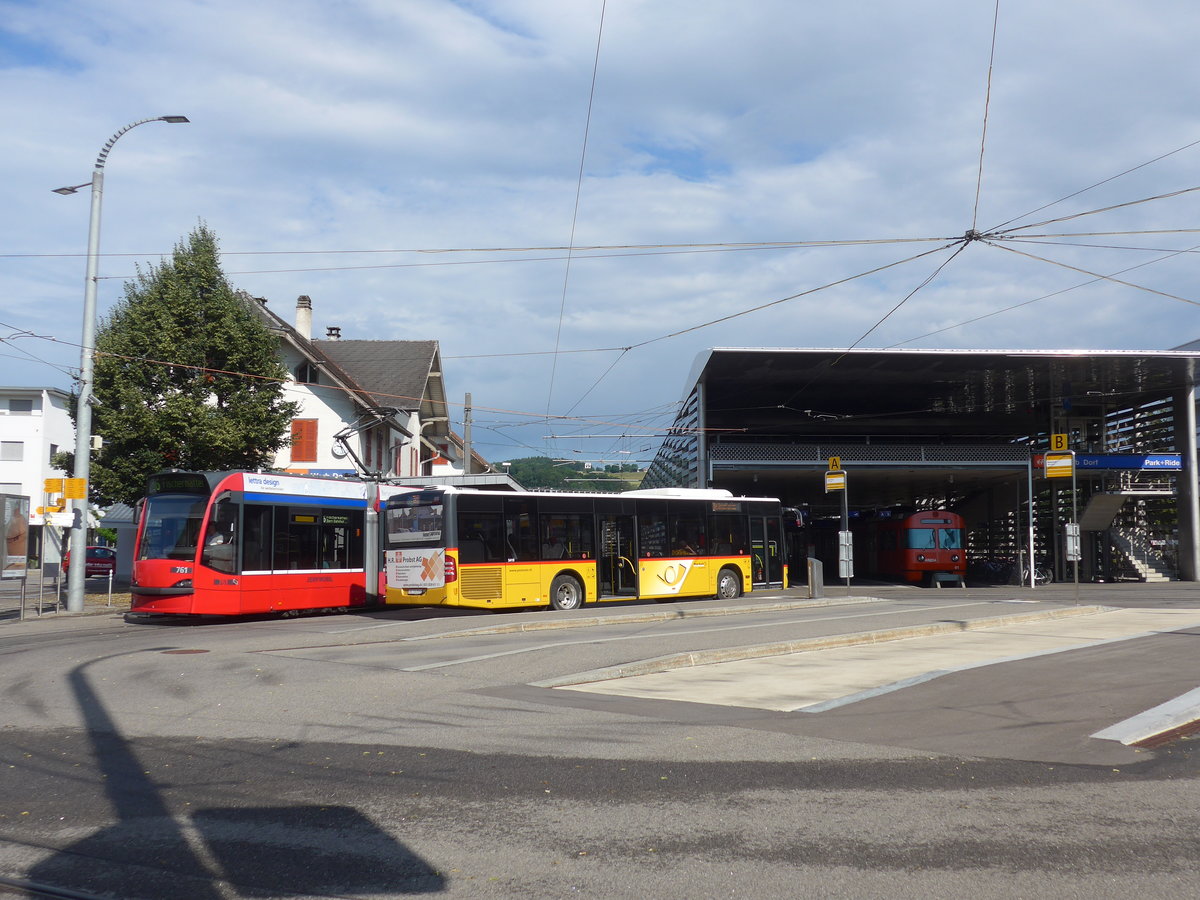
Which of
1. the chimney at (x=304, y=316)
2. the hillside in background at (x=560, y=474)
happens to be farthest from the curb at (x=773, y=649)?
the chimney at (x=304, y=316)

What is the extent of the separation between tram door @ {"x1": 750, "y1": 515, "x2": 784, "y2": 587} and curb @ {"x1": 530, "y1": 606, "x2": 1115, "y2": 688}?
30.4 ft

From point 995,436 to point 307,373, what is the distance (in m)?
37.7

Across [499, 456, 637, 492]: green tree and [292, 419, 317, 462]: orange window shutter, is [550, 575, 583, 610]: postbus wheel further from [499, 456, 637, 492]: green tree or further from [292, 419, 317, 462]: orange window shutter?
[292, 419, 317, 462]: orange window shutter

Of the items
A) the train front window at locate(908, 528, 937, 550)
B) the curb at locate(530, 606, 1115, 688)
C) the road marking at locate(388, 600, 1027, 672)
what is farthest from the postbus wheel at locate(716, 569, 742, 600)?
the train front window at locate(908, 528, 937, 550)

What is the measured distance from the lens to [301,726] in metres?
8.44

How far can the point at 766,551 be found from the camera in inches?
1147

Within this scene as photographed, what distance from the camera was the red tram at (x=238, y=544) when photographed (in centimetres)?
2028

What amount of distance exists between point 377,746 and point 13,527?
18653 millimetres

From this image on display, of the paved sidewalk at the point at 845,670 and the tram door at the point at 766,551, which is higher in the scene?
the tram door at the point at 766,551

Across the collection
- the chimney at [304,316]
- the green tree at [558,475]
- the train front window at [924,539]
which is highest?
the chimney at [304,316]

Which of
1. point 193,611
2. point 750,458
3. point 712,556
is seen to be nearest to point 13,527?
point 193,611

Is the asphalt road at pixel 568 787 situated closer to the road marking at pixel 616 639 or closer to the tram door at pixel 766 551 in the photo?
the road marking at pixel 616 639

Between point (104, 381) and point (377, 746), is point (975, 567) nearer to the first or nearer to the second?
point (104, 381)

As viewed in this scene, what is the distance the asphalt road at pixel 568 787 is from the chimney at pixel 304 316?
3894 centimetres
